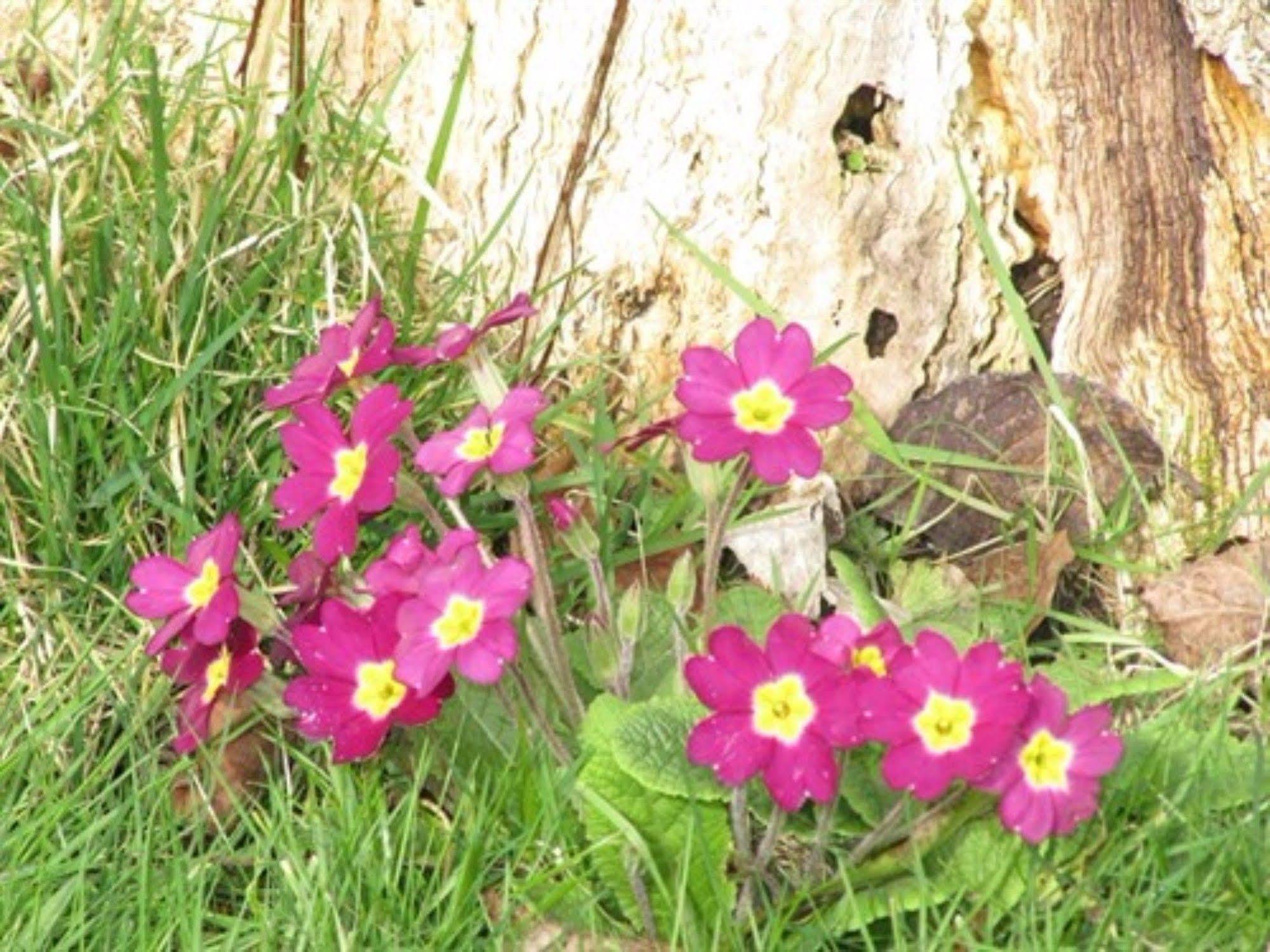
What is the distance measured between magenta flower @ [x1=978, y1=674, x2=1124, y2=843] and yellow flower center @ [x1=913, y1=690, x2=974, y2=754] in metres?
0.06

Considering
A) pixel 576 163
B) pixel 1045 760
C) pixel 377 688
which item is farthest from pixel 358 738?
pixel 576 163

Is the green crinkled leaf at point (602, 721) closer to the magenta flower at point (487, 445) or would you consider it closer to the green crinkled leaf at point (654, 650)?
the green crinkled leaf at point (654, 650)

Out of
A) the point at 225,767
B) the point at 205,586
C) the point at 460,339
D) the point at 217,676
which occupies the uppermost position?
the point at 460,339

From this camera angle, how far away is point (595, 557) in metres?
2.70

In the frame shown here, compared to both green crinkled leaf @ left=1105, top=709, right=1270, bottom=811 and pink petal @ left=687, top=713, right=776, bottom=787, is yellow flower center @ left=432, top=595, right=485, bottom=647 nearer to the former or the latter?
pink petal @ left=687, top=713, right=776, bottom=787

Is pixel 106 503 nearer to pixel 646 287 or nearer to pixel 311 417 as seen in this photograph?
pixel 311 417

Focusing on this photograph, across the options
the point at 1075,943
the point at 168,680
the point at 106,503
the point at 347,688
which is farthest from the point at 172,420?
the point at 1075,943

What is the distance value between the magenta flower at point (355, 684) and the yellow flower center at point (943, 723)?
56 centimetres

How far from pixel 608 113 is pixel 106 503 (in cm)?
94

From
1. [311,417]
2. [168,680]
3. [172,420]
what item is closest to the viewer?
[311,417]

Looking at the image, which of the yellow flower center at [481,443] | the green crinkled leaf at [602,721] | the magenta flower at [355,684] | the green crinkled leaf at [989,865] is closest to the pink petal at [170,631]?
the magenta flower at [355,684]

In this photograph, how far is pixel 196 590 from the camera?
8.98ft

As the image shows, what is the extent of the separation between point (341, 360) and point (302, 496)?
0.67ft

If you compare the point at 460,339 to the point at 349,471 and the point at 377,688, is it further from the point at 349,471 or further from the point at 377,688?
the point at 377,688
